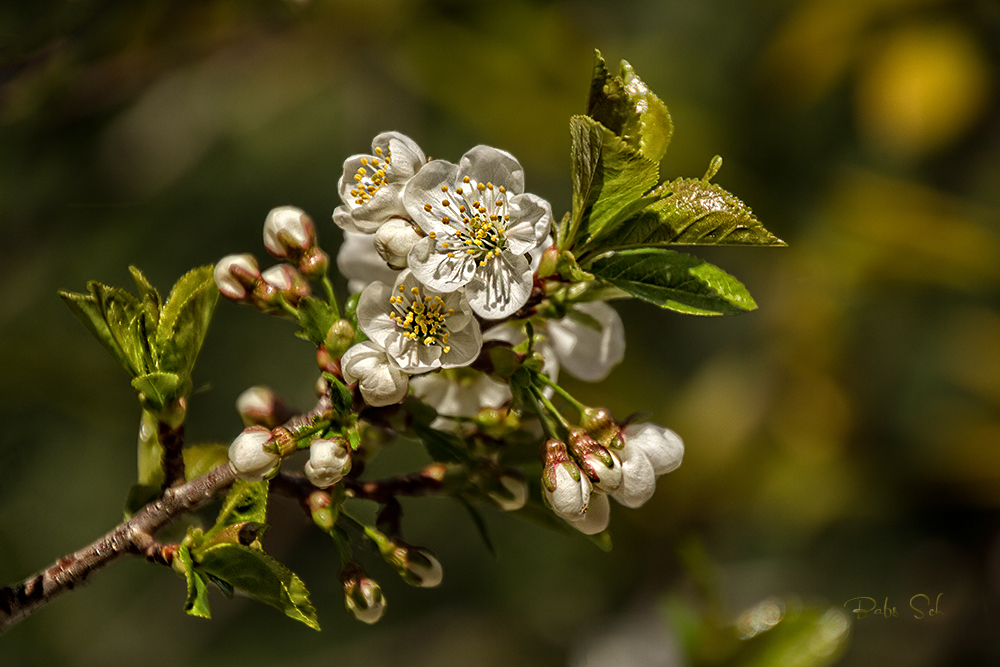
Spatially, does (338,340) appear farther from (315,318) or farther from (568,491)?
(568,491)

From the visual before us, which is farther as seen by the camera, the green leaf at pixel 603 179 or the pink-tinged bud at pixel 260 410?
the pink-tinged bud at pixel 260 410

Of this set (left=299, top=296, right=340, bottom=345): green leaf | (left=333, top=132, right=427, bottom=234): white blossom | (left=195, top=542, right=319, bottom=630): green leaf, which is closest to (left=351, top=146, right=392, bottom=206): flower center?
(left=333, top=132, right=427, bottom=234): white blossom

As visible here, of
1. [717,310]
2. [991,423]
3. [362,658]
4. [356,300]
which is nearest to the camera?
[717,310]

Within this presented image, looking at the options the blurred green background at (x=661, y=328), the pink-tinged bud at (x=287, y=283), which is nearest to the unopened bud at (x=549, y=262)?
the pink-tinged bud at (x=287, y=283)

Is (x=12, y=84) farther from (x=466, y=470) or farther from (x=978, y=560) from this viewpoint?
(x=978, y=560)

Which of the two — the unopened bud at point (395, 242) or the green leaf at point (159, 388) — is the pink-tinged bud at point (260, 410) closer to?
the green leaf at point (159, 388)

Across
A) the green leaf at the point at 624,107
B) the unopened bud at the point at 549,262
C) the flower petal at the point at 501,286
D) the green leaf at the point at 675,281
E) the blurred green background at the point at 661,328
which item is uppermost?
the green leaf at the point at 624,107

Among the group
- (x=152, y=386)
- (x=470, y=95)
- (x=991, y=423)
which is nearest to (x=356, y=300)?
(x=152, y=386)
